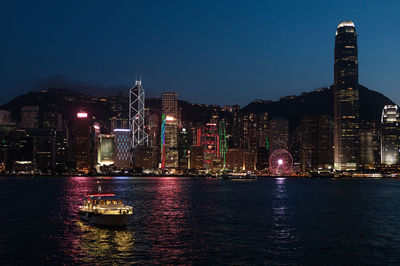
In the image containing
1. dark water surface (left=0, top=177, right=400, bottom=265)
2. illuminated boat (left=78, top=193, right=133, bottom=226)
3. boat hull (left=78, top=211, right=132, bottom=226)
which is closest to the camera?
dark water surface (left=0, top=177, right=400, bottom=265)

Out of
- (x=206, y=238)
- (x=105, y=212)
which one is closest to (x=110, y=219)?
(x=105, y=212)

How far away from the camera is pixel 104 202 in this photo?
66750mm

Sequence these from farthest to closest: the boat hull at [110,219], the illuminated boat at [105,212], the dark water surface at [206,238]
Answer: the illuminated boat at [105,212] → the boat hull at [110,219] → the dark water surface at [206,238]

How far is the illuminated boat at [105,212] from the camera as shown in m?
61.8

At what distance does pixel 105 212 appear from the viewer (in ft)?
207

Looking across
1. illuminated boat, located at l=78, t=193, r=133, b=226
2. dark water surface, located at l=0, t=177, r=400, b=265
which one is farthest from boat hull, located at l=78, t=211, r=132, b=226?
dark water surface, located at l=0, t=177, r=400, b=265

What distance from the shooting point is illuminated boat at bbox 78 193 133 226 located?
6184 centimetres

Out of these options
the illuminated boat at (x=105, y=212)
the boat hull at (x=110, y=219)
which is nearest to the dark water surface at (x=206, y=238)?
the boat hull at (x=110, y=219)

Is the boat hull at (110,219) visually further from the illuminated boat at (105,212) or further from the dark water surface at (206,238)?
the dark water surface at (206,238)

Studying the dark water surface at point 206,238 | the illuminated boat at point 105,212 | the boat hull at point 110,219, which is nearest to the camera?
the dark water surface at point 206,238

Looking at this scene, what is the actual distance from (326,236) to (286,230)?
Result: 22.1 ft

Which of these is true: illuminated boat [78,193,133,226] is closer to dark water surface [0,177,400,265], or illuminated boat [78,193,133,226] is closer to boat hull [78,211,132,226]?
boat hull [78,211,132,226]

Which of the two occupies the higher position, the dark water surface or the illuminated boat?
the illuminated boat

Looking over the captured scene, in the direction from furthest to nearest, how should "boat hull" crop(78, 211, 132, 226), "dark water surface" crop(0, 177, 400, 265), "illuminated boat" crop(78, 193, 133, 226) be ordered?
"illuminated boat" crop(78, 193, 133, 226) < "boat hull" crop(78, 211, 132, 226) < "dark water surface" crop(0, 177, 400, 265)
